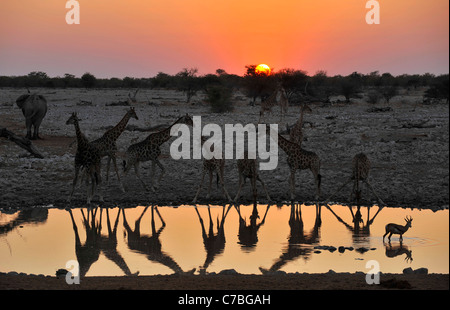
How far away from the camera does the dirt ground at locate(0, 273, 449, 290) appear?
758 cm

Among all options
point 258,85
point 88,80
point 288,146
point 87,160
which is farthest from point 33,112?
point 88,80

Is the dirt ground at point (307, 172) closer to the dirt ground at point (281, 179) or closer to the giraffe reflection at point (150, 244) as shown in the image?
the dirt ground at point (281, 179)

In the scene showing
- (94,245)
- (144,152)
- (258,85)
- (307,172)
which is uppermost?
(258,85)

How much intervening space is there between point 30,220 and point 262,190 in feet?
19.1

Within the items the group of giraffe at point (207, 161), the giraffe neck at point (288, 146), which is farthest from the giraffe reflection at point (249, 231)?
the giraffe neck at point (288, 146)

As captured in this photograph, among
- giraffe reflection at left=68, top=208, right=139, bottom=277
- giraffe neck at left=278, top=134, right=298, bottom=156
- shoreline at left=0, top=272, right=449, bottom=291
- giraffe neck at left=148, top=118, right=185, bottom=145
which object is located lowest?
giraffe reflection at left=68, top=208, right=139, bottom=277

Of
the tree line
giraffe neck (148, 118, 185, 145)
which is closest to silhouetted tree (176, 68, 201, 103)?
the tree line

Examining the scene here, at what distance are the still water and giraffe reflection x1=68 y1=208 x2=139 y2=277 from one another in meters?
0.02

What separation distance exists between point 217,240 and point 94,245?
219cm

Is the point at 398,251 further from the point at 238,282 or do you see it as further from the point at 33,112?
the point at 33,112

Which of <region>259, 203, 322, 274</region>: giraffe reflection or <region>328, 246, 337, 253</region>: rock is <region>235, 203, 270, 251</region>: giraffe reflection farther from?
<region>328, 246, 337, 253</region>: rock

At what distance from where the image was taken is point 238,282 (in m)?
7.89
